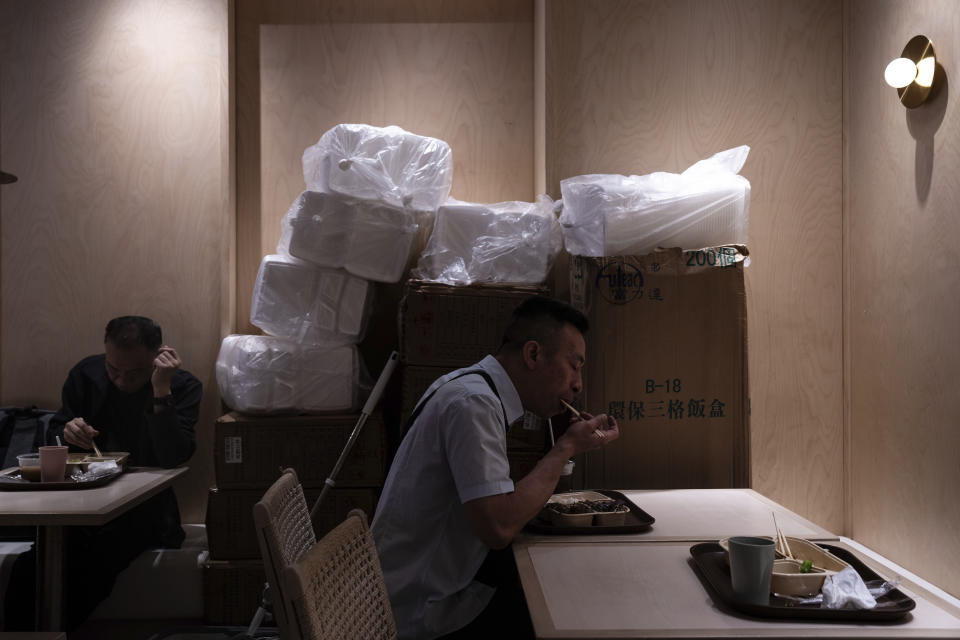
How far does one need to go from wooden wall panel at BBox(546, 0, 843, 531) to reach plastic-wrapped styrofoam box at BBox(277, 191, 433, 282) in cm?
67

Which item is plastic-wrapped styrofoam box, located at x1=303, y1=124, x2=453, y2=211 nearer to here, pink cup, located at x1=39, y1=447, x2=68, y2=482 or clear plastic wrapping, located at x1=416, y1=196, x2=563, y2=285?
clear plastic wrapping, located at x1=416, y1=196, x2=563, y2=285

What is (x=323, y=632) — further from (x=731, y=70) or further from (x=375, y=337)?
(x=731, y=70)

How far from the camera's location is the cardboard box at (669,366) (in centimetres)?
281

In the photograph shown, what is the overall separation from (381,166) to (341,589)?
6.96 feet

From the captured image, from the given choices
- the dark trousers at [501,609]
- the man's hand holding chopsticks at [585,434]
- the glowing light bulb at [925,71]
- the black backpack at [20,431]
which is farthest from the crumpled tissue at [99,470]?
the glowing light bulb at [925,71]

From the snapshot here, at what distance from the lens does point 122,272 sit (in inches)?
144

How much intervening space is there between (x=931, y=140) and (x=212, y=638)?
3151 mm

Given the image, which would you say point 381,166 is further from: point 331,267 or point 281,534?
point 281,534

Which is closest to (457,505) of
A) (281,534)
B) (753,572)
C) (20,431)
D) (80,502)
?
(281,534)

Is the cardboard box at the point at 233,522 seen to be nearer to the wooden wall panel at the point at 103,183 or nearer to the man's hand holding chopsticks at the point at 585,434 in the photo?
the wooden wall panel at the point at 103,183

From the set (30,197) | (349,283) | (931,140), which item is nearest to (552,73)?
(349,283)

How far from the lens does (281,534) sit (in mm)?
1447

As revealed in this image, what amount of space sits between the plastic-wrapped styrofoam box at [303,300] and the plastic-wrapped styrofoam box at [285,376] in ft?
0.21

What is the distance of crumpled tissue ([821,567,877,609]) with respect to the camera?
139 centimetres
